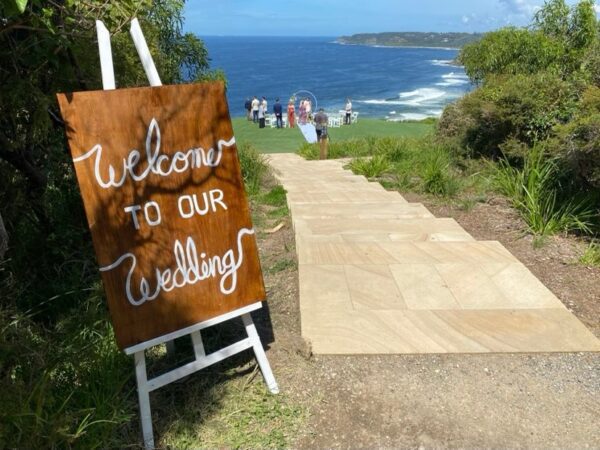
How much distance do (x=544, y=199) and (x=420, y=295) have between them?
113 inches

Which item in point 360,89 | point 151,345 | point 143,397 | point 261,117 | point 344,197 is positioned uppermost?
point 151,345

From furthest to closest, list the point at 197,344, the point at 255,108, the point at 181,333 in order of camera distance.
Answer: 1. the point at 255,108
2. the point at 197,344
3. the point at 181,333

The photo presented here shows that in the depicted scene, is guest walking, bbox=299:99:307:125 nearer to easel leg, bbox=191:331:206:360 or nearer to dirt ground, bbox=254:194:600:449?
dirt ground, bbox=254:194:600:449

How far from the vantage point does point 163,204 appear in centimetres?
242

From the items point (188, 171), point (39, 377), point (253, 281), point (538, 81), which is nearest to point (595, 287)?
point (253, 281)

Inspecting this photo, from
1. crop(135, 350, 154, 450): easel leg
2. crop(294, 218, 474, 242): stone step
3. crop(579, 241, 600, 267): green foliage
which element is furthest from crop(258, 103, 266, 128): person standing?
crop(135, 350, 154, 450): easel leg

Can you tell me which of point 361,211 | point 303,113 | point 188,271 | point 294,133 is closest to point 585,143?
point 361,211

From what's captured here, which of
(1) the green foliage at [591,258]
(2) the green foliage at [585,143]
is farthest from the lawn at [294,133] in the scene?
(1) the green foliage at [591,258]

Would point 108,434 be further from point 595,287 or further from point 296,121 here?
point 296,121

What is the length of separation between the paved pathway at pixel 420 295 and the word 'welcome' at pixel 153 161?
4.47 feet

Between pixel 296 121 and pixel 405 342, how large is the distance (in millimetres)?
27958

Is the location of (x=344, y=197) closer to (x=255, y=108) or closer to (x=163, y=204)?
(x=163, y=204)

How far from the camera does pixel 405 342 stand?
10.6ft

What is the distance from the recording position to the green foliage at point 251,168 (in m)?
7.79
